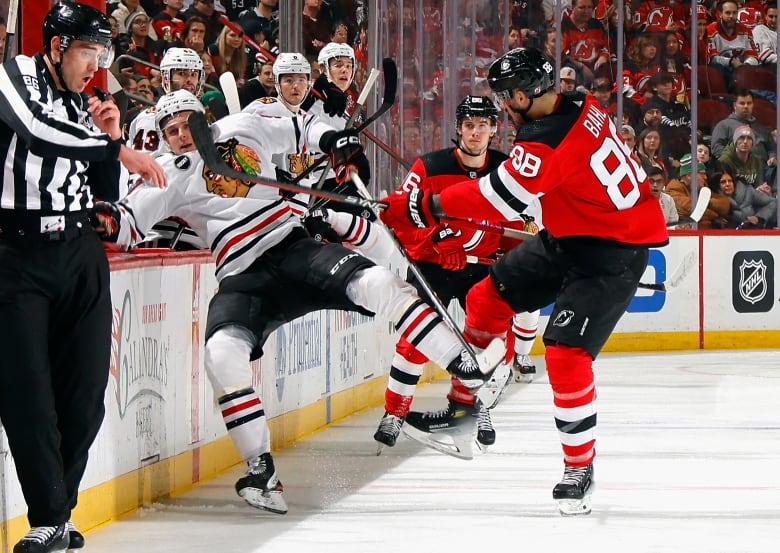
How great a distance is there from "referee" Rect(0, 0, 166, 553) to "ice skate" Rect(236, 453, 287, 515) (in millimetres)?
694

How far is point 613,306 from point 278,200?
1016 millimetres

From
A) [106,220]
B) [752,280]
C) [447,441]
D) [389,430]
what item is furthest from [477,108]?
[752,280]

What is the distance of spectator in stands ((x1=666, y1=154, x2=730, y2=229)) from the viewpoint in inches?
341

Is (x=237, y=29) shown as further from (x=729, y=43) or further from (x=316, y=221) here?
(x=729, y=43)

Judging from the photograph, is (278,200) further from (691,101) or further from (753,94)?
(753,94)

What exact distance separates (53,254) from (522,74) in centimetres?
135

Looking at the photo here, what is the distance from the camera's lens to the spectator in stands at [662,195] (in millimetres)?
8180

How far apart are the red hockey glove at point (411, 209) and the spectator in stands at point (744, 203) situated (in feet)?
18.0

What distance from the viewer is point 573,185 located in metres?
3.50

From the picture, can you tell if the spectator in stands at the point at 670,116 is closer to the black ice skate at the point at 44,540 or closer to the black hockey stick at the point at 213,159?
the black hockey stick at the point at 213,159

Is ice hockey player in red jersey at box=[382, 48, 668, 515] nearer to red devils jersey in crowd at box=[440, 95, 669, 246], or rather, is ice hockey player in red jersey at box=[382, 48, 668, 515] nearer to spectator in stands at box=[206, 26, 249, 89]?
red devils jersey in crowd at box=[440, 95, 669, 246]

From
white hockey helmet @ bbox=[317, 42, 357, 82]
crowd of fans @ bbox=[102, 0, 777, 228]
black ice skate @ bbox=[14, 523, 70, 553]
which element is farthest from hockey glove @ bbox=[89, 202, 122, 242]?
crowd of fans @ bbox=[102, 0, 777, 228]

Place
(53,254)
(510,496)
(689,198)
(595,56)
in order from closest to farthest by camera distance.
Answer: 1. (53,254)
2. (510,496)
3. (689,198)
4. (595,56)

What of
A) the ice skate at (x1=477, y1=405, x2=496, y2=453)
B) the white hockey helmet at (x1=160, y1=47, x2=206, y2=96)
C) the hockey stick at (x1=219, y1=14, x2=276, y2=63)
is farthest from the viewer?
the hockey stick at (x1=219, y1=14, x2=276, y2=63)
